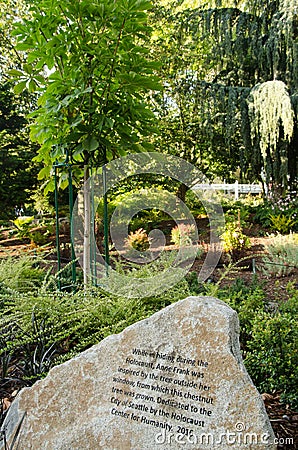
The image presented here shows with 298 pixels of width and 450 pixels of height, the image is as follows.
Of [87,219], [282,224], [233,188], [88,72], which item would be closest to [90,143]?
[88,72]

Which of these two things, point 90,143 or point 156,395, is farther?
point 90,143

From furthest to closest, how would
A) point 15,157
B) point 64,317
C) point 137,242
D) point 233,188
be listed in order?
1. point 233,188
2. point 15,157
3. point 137,242
4. point 64,317

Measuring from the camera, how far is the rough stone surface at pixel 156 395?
1646 millimetres

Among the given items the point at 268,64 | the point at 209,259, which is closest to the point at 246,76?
the point at 268,64

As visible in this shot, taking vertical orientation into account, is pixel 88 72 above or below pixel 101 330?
above

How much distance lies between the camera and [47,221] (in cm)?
952

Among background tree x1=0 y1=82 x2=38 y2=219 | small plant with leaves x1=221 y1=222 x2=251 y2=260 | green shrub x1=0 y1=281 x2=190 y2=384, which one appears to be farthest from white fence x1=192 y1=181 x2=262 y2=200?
green shrub x1=0 y1=281 x2=190 y2=384

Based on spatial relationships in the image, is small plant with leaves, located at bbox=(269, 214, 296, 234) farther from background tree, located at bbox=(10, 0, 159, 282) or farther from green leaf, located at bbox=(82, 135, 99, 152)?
green leaf, located at bbox=(82, 135, 99, 152)

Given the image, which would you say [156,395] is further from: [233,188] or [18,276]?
[233,188]

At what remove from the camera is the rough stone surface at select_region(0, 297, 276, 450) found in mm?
1646

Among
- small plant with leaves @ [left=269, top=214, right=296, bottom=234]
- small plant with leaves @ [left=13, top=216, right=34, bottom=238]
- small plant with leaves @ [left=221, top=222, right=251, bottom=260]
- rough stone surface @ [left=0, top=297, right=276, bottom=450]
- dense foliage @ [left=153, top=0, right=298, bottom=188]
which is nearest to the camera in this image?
rough stone surface @ [left=0, top=297, right=276, bottom=450]

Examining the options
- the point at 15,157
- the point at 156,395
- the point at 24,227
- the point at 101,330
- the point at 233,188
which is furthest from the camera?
the point at 233,188

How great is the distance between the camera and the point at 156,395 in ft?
5.85

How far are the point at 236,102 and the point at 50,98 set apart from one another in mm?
6257
